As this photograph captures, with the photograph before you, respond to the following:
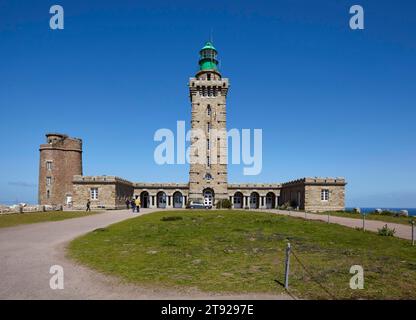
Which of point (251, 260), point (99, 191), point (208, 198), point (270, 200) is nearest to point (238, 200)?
point (270, 200)

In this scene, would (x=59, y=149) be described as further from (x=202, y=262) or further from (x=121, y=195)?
(x=202, y=262)

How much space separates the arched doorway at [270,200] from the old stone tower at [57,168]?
34060 mm

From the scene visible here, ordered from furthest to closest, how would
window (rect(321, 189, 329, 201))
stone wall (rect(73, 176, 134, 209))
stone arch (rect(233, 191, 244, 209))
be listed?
stone arch (rect(233, 191, 244, 209)), stone wall (rect(73, 176, 134, 209)), window (rect(321, 189, 329, 201))

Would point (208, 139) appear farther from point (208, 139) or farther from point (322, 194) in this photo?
point (322, 194)

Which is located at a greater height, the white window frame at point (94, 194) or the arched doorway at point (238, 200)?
the white window frame at point (94, 194)

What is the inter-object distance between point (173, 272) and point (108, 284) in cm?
188

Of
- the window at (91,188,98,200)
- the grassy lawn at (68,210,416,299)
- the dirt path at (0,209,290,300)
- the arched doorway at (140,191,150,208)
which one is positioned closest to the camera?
the dirt path at (0,209,290,300)

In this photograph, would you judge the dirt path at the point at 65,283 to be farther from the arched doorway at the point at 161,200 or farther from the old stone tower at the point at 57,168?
the arched doorway at the point at 161,200

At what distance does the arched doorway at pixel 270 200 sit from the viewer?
56344mm

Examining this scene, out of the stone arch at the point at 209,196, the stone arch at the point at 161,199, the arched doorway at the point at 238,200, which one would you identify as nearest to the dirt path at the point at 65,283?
the stone arch at the point at 209,196

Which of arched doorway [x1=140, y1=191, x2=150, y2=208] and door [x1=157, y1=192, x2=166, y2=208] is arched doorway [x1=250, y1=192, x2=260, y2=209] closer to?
door [x1=157, y1=192, x2=166, y2=208]

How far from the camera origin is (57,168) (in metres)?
50.7

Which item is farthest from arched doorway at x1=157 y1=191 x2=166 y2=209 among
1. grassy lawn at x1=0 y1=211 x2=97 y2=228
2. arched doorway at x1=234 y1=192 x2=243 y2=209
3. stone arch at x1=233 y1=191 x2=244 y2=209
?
grassy lawn at x1=0 y1=211 x2=97 y2=228

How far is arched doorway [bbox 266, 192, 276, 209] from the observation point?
5634 cm
